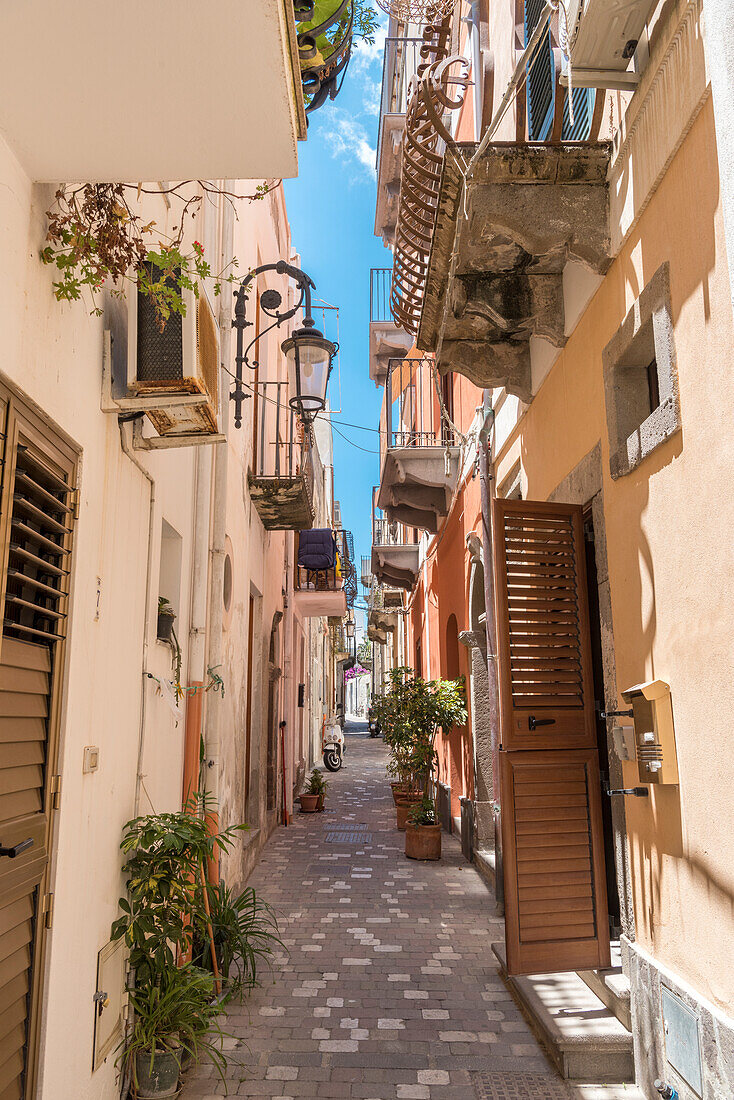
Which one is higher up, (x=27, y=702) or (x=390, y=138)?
(x=390, y=138)

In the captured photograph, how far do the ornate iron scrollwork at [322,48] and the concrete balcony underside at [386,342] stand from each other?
12.6 meters

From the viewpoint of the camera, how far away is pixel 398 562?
1725 centimetres

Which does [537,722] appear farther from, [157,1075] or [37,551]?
[37,551]

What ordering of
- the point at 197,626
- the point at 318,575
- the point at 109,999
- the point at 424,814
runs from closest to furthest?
1. the point at 109,999
2. the point at 197,626
3. the point at 424,814
4. the point at 318,575

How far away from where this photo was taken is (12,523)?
8.64 ft

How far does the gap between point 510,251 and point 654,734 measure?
10.8 ft

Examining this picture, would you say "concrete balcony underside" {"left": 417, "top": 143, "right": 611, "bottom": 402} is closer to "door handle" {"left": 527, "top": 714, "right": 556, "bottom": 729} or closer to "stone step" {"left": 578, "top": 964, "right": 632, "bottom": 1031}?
"door handle" {"left": 527, "top": 714, "right": 556, "bottom": 729}

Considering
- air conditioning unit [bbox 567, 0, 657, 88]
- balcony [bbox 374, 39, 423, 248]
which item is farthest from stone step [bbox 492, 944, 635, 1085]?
balcony [bbox 374, 39, 423, 248]

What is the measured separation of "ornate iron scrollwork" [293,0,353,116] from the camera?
3709 mm

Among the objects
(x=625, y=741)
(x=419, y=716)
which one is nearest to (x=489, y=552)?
(x=419, y=716)

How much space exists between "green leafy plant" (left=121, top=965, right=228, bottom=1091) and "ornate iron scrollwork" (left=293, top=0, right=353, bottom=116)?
426 centimetres

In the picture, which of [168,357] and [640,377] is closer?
[168,357]

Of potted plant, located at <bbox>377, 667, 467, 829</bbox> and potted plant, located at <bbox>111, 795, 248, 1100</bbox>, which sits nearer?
potted plant, located at <bbox>111, 795, 248, 1100</bbox>

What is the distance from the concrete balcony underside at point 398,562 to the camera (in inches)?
674
